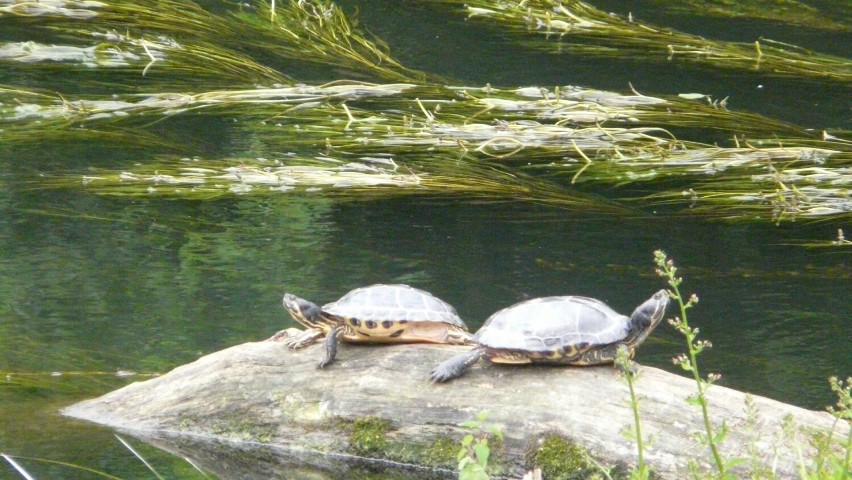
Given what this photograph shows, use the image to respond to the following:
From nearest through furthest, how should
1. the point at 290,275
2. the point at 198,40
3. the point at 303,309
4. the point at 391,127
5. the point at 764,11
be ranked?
the point at 303,309, the point at 290,275, the point at 391,127, the point at 198,40, the point at 764,11

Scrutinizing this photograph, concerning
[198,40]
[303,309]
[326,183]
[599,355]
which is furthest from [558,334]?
[198,40]

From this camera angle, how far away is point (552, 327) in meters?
3.52

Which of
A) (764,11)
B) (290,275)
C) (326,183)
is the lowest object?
(290,275)

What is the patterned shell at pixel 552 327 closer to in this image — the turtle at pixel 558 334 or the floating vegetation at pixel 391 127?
the turtle at pixel 558 334

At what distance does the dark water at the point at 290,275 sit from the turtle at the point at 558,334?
0.98m

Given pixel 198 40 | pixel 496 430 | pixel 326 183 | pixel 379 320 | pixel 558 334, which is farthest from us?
pixel 198 40

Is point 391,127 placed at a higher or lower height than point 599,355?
lower

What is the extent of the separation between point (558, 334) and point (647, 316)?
28 cm

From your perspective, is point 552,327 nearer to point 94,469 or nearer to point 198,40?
point 94,469

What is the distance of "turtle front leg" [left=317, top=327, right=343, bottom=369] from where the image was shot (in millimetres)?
3771

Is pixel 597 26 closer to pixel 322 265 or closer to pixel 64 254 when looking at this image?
pixel 322 265

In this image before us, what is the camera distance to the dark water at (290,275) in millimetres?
4496

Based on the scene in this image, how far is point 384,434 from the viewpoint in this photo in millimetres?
3631

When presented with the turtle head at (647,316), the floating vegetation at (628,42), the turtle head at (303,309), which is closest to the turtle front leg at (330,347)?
the turtle head at (303,309)
